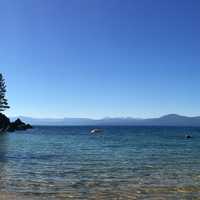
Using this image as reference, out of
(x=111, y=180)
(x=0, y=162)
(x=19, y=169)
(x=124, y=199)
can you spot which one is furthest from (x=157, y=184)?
(x=0, y=162)

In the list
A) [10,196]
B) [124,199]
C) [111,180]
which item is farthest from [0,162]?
[124,199]

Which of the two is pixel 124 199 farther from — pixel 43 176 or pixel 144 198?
pixel 43 176

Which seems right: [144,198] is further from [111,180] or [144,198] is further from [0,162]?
[0,162]

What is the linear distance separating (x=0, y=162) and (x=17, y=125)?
105139 millimetres

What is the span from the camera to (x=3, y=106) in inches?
4759

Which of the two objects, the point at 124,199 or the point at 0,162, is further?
the point at 0,162

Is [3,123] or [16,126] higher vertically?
[3,123]

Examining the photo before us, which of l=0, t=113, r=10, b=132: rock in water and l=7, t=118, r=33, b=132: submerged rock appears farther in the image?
l=7, t=118, r=33, b=132: submerged rock

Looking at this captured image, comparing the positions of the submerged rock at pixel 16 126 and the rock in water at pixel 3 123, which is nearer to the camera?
the rock in water at pixel 3 123

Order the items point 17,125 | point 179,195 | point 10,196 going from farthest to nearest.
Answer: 1. point 17,125
2. point 179,195
3. point 10,196

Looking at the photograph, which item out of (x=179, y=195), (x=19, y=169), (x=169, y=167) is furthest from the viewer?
(x=169, y=167)

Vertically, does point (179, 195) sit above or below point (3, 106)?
below

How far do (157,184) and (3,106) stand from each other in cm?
10407

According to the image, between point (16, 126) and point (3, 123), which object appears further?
point (16, 126)
